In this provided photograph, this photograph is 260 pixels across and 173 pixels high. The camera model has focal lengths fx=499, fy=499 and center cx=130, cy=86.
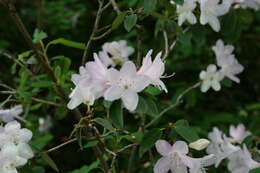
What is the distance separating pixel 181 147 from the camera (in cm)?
155

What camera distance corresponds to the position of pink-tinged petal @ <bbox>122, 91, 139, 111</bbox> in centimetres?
144

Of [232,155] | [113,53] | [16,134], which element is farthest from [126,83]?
[113,53]

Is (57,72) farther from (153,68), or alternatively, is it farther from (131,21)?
(153,68)

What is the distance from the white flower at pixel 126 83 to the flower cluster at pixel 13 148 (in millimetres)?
358

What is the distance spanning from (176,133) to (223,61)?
2.70 ft

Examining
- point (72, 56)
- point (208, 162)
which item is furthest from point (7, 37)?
point (208, 162)

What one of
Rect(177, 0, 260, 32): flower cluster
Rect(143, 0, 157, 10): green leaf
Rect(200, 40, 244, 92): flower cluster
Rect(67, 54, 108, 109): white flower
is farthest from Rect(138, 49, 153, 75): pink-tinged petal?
Rect(200, 40, 244, 92): flower cluster

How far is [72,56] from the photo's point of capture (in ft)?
11.2

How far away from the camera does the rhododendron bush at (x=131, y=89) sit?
1.50 m

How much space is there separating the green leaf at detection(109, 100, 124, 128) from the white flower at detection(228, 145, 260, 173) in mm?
566

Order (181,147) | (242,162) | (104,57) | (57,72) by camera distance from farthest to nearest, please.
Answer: (104,57) → (57,72) → (242,162) → (181,147)

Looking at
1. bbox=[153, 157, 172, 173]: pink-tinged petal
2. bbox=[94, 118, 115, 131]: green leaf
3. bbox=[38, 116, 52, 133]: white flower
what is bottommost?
bbox=[38, 116, 52, 133]: white flower

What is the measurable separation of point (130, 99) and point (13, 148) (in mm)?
417

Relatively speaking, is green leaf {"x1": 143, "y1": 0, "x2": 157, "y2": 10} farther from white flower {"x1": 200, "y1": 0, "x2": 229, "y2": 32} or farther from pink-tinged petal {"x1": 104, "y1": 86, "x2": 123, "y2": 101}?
pink-tinged petal {"x1": 104, "y1": 86, "x2": 123, "y2": 101}
